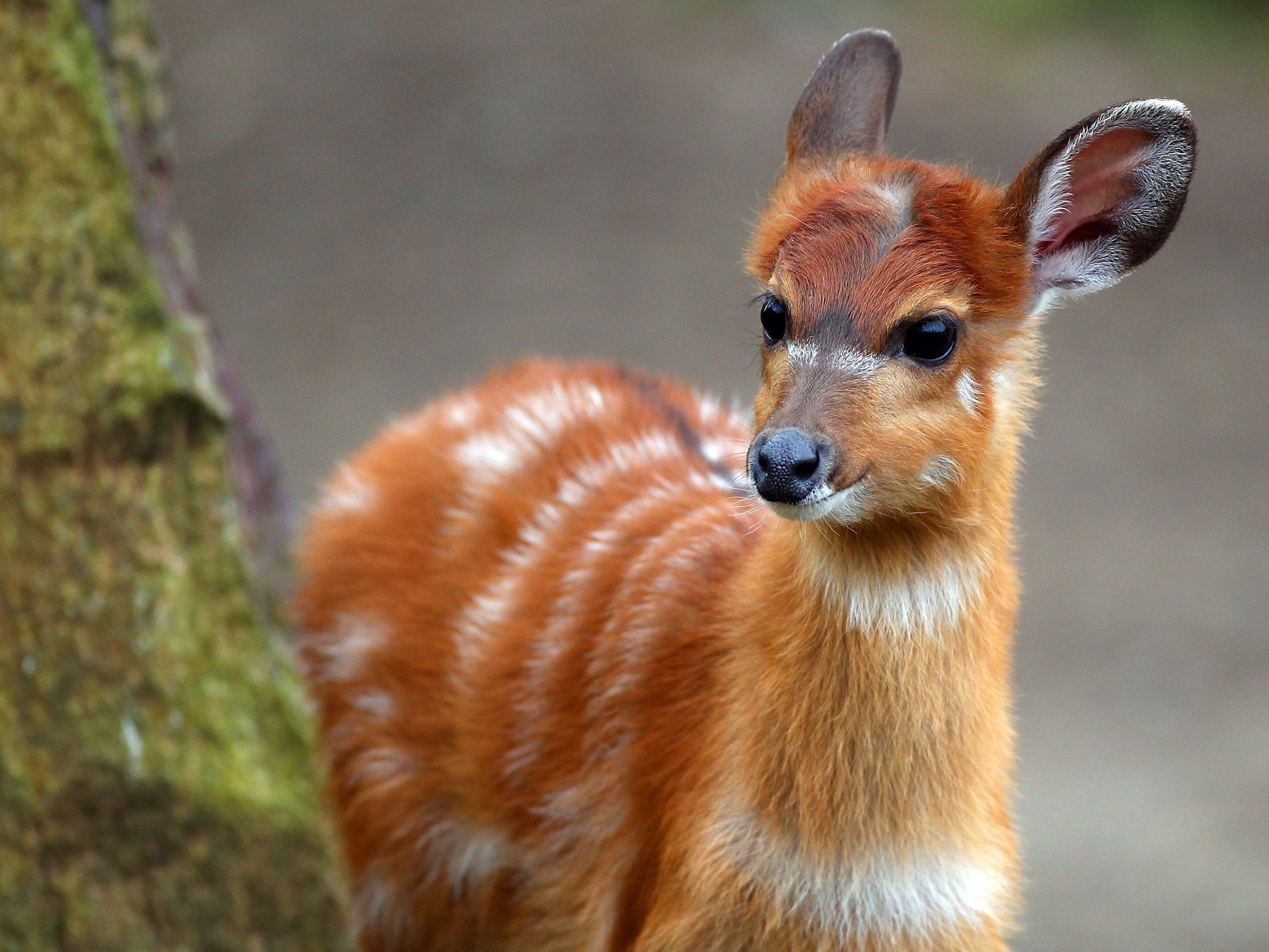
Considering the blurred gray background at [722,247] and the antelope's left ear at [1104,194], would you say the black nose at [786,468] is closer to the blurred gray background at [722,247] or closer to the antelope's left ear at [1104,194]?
the antelope's left ear at [1104,194]

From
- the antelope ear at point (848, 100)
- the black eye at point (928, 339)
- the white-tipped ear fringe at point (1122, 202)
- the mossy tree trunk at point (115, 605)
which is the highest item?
the antelope ear at point (848, 100)

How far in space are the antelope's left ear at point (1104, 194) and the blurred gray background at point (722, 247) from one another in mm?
6220

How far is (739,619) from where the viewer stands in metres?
3.64

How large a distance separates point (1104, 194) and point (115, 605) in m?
2.84

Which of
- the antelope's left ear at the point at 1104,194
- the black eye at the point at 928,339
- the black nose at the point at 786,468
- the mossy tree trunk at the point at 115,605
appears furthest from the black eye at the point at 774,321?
the mossy tree trunk at the point at 115,605

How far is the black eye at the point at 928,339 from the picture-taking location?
10.4ft

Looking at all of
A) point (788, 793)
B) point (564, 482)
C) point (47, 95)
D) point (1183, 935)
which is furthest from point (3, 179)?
point (1183, 935)

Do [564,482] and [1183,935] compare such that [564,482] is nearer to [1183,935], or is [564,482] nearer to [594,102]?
[1183,935]

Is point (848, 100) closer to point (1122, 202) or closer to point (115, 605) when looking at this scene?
point (1122, 202)

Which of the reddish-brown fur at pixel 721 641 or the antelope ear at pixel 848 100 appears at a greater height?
the antelope ear at pixel 848 100

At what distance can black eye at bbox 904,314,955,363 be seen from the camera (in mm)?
3182

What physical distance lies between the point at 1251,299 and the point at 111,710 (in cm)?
1080

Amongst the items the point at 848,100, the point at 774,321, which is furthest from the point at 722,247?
the point at 774,321

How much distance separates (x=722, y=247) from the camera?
1320 centimetres
